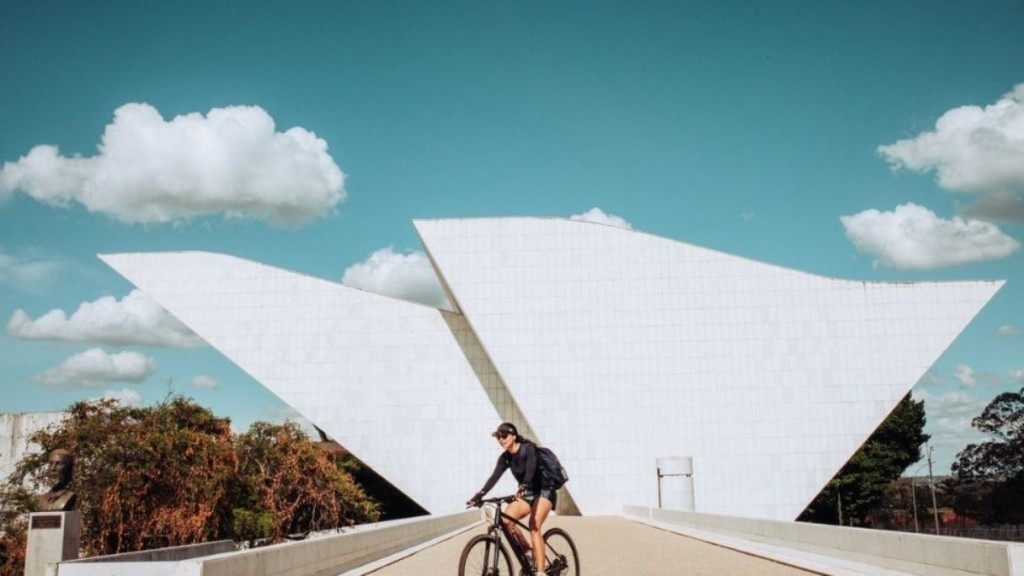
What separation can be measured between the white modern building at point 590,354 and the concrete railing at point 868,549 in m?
18.2

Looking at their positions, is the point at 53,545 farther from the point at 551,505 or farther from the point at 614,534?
the point at 614,534

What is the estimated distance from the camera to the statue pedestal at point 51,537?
29.3 feet

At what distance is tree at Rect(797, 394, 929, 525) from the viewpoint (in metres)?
43.6

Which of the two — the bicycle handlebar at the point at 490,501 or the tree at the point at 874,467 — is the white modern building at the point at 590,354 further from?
the bicycle handlebar at the point at 490,501

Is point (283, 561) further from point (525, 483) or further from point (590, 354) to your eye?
point (590, 354)

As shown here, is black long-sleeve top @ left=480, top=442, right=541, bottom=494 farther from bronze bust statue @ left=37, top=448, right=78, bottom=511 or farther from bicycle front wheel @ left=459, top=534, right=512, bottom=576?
bronze bust statue @ left=37, top=448, right=78, bottom=511

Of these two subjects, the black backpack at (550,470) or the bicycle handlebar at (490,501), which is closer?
the bicycle handlebar at (490,501)

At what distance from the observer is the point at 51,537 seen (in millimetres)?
9102

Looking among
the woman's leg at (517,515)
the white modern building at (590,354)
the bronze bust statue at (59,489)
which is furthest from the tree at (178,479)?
the woman's leg at (517,515)

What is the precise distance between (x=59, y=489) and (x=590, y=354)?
24.9 metres

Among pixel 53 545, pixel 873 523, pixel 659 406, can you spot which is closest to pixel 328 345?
pixel 659 406

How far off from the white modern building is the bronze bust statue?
23632 millimetres

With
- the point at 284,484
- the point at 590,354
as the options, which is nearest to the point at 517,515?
the point at 284,484

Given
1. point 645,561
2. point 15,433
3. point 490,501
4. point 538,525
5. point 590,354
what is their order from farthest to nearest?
point 590,354 → point 15,433 → point 645,561 → point 538,525 → point 490,501
